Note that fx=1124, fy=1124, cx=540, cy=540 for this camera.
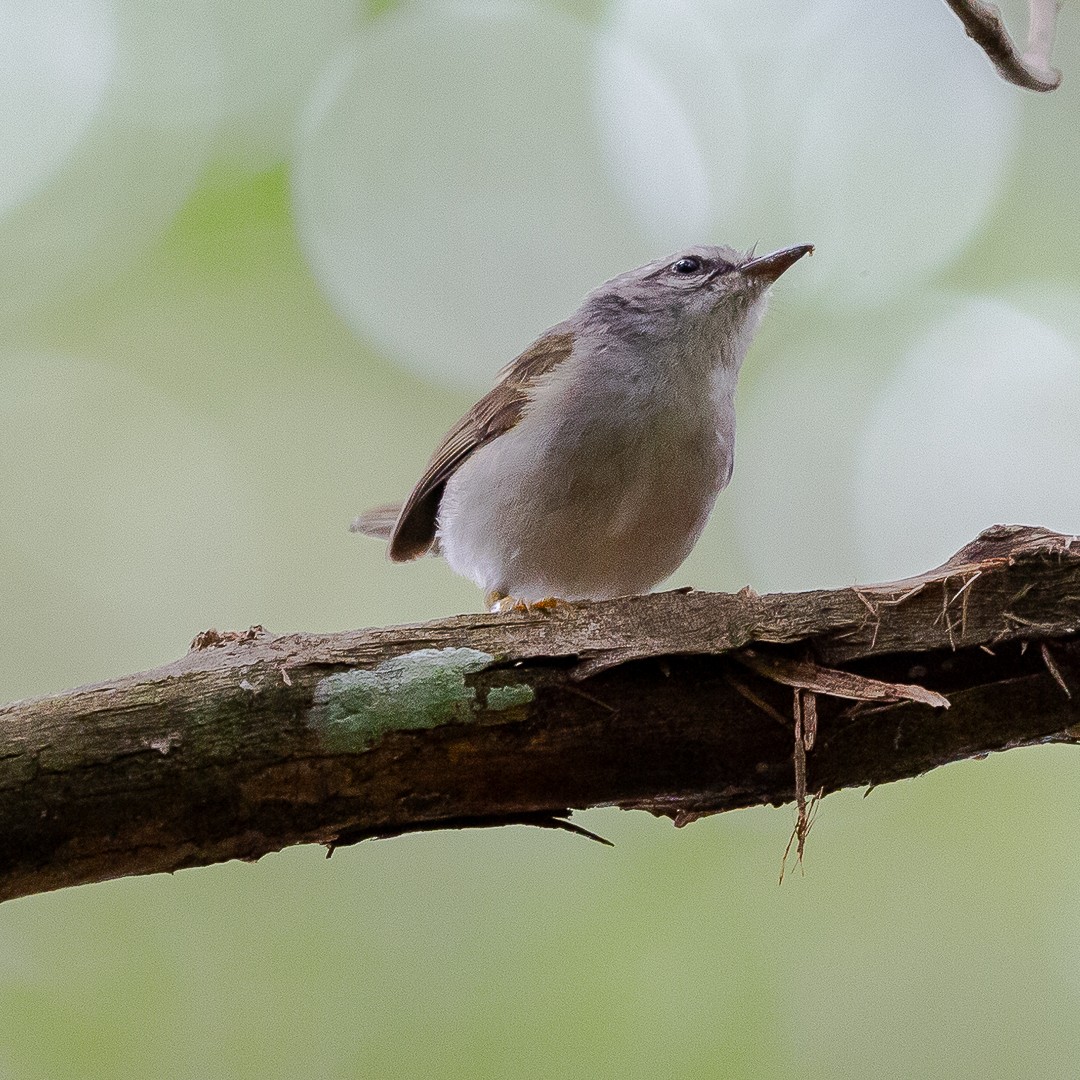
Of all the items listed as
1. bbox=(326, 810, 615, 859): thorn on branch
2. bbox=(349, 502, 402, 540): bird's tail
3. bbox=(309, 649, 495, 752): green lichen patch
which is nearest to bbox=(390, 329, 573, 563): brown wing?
bbox=(349, 502, 402, 540): bird's tail

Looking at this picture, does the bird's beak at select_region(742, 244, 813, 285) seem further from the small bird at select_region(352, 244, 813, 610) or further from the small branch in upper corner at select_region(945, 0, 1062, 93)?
the small branch in upper corner at select_region(945, 0, 1062, 93)

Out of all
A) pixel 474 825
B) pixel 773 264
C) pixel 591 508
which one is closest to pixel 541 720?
pixel 474 825

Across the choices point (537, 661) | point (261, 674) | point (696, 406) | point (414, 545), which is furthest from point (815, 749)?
point (414, 545)

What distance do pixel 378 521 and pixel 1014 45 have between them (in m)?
3.04

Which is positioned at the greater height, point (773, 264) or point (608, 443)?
point (773, 264)

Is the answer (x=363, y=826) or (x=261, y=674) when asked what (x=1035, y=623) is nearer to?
(x=363, y=826)

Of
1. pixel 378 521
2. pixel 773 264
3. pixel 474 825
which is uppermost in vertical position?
pixel 773 264

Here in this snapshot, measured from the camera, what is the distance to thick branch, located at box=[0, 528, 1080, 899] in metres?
2.36

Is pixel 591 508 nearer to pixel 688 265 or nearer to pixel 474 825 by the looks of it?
pixel 688 265

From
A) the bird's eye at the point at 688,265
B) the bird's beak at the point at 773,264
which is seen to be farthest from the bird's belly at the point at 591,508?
the bird's eye at the point at 688,265

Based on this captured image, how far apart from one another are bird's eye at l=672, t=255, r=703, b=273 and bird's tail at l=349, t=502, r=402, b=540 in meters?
1.53

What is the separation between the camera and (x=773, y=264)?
4297mm

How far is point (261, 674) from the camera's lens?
2479mm

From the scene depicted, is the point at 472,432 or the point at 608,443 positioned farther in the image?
the point at 472,432
